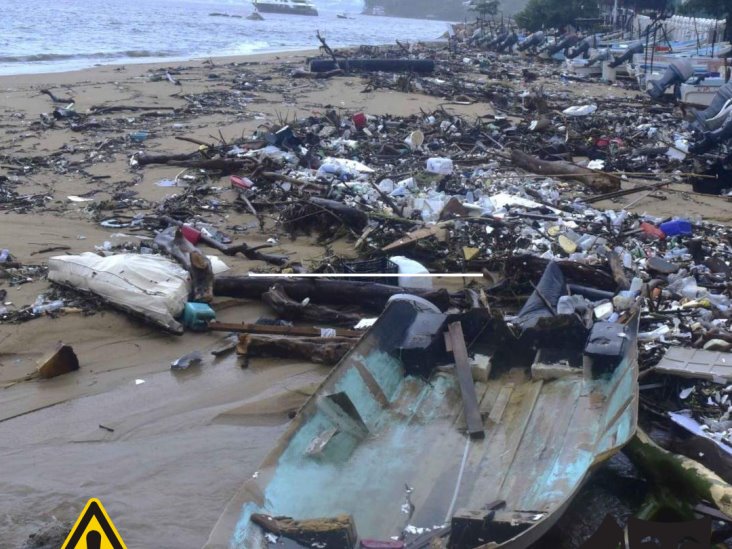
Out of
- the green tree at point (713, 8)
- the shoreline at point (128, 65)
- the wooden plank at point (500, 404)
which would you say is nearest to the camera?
the wooden plank at point (500, 404)

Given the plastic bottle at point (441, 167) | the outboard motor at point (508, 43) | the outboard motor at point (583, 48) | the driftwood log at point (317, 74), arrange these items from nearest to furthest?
the plastic bottle at point (441, 167) < the driftwood log at point (317, 74) < the outboard motor at point (583, 48) < the outboard motor at point (508, 43)

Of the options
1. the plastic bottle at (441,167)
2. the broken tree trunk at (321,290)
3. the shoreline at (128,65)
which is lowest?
the broken tree trunk at (321,290)

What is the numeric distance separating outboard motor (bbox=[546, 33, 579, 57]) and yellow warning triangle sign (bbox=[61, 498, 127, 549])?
3277cm

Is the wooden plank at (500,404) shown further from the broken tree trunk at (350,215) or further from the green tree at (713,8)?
the green tree at (713,8)

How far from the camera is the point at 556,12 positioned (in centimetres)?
4034

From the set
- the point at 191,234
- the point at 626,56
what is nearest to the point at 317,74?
the point at 626,56

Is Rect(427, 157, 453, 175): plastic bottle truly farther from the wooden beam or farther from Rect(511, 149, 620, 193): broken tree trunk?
the wooden beam

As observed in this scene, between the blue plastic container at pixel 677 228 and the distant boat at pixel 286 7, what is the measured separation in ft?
257

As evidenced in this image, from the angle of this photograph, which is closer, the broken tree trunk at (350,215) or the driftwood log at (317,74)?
the broken tree trunk at (350,215)

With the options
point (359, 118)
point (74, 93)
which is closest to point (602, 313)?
point (359, 118)

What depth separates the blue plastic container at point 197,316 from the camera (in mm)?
5664

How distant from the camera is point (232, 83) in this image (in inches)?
787

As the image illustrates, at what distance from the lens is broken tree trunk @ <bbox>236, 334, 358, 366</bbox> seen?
17.1ft

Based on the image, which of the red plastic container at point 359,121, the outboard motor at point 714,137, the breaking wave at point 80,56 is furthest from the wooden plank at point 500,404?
the breaking wave at point 80,56
